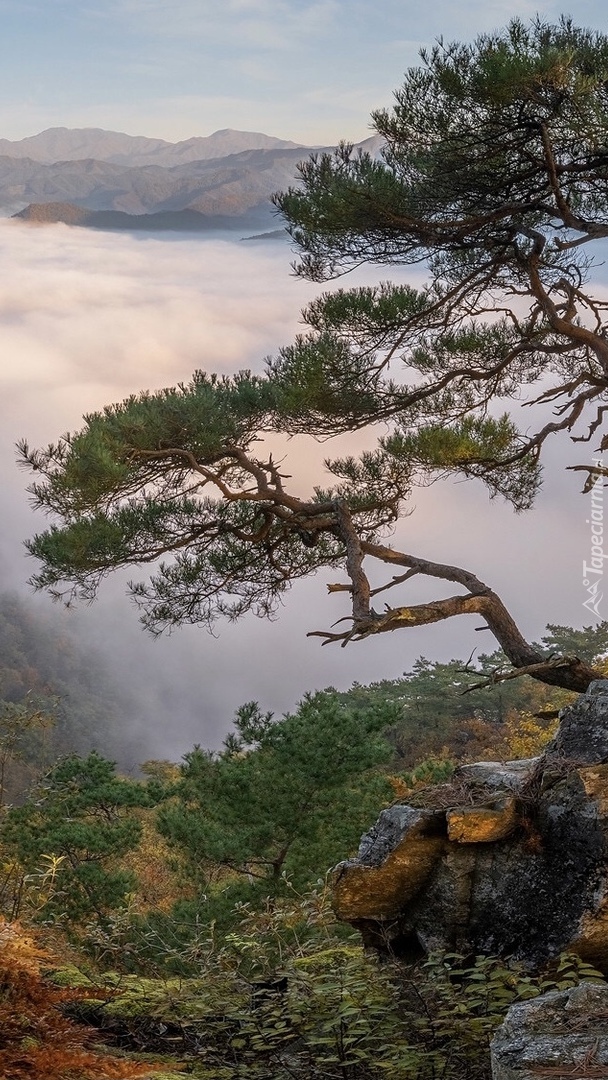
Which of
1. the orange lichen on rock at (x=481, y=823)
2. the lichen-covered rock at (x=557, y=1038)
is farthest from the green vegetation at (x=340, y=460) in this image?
the lichen-covered rock at (x=557, y=1038)

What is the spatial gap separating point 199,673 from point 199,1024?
163ft

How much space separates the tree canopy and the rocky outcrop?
1.94 metres

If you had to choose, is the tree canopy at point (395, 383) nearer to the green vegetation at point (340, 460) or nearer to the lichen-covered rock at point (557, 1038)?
the green vegetation at point (340, 460)

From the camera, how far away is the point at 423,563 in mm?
5816

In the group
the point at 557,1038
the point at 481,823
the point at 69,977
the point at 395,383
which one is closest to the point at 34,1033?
the point at 69,977

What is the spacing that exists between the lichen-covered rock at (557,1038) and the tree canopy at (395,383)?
10.6 feet

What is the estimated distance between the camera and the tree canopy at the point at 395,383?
5.05 m

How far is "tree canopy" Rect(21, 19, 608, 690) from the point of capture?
5.05 metres

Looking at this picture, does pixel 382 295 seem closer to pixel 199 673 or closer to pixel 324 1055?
pixel 324 1055

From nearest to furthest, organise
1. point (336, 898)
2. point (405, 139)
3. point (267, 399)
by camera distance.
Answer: point (336, 898), point (405, 139), point (267, 399)

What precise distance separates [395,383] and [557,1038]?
4.69 m

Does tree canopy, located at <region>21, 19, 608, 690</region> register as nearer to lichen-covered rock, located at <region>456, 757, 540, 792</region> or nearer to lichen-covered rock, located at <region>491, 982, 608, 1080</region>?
lichen-covered rock, located at <region>456, 757, 540, 792</region>

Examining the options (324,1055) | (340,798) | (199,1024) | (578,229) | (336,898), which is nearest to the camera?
(324,1055)

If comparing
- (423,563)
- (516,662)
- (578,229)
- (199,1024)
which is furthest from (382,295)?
(199,1024)
